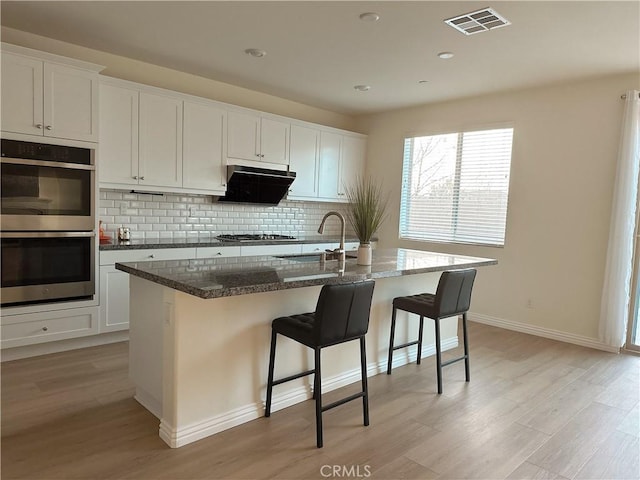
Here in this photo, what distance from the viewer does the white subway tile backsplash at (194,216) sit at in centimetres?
443

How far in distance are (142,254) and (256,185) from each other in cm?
168

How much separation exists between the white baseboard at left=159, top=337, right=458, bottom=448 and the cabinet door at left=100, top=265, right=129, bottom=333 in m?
1.78

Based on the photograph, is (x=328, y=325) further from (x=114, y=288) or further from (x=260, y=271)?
(x=114, y=288)

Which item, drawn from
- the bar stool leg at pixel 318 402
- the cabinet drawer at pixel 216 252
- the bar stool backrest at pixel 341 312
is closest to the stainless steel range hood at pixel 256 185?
the cabinet drawer at pixel 216 252

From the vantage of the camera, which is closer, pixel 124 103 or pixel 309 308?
pixel 309 308

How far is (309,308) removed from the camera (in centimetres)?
293

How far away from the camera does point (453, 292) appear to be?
3.16 metres

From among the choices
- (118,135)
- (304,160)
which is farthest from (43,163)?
(304,160)

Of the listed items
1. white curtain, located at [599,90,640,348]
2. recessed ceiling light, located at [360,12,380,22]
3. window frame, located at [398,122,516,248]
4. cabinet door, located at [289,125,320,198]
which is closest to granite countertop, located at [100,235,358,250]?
cabinet door, located at [289,125,320,198]

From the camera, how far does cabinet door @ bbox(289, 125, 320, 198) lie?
18.2 ft

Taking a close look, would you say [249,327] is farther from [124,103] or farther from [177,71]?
[177,71]

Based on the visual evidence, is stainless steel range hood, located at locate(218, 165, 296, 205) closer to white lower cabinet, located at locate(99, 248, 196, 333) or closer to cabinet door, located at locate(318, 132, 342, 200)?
cabinet door, located at locate(318, 132, 342, 200)

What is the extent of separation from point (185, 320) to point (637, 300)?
4.33 m

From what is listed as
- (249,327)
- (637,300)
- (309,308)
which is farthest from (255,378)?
(637,300)
